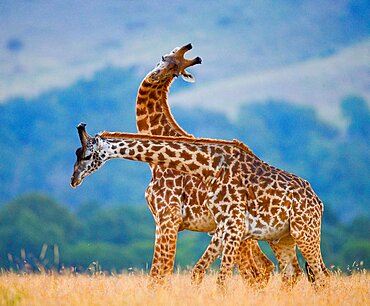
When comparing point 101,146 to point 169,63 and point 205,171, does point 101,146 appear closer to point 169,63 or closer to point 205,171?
point 205,171

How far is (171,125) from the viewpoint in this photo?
1352 cm

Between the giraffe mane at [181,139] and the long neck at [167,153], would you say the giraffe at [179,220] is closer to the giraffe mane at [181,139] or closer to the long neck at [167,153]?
the long neck at [167,153]

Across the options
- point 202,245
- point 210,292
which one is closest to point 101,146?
point 210,292

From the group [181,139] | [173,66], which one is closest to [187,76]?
[173,66]

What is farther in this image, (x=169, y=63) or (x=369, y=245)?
(x=369, y=245)

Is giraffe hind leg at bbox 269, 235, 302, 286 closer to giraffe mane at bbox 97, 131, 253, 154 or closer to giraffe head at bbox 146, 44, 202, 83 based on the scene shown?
giraffe mane at bbox 97, 131, 253, 154

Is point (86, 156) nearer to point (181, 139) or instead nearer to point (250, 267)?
point (181, 139)

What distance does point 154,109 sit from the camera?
44.8 feet

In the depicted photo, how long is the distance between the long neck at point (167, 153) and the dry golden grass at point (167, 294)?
151 centimetres

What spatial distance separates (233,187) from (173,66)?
281 cm

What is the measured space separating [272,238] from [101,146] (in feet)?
8.19

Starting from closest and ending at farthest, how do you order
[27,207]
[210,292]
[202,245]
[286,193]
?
1. [210,292]
2. [286,193]
3. [202,245]
4. [27,207]

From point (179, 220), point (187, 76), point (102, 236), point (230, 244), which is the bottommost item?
point (230, 244)

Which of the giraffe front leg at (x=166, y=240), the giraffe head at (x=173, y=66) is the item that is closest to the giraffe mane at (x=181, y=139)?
the giraffe front leg at (x=166, y=240)
